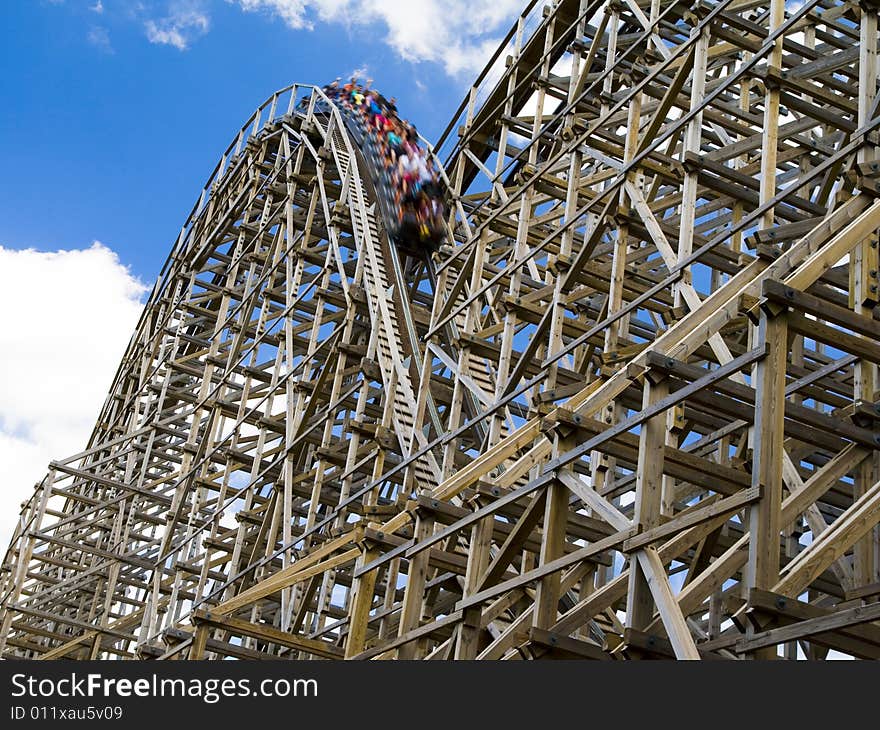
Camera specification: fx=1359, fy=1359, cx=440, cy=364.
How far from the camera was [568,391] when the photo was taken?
11.8 meters

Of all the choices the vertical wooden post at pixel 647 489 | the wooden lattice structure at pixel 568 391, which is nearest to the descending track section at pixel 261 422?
the wooden lattice structure at pixel 568 391

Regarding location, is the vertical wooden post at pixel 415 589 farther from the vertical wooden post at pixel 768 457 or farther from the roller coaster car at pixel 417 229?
the roller coaster car at pixel 417 229

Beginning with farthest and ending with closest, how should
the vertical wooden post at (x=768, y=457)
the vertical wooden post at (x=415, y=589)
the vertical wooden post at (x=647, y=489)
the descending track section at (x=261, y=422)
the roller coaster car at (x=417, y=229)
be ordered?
the roller coaster car at (x=417, y=229) → the descending track section at (x=261, y=422) → the vertical wooden post at (x=415, y=589) → the vertical wooden post at (x=647, y=489) → the vertical wooden post at (x=768, y=457)

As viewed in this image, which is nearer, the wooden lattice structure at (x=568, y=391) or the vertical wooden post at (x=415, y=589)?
the wooden lattice structure at (x=568, y=391)

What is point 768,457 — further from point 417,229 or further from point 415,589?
point 417,229

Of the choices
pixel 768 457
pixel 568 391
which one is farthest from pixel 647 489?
pixel 568 391

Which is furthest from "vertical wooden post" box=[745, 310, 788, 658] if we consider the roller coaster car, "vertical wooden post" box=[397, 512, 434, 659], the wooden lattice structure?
the roller coaster car

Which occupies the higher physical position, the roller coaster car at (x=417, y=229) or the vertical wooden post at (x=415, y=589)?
the roller coaster car at (x=417, y=229)

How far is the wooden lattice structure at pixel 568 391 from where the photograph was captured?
8203 millimetres

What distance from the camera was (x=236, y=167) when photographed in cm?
2688

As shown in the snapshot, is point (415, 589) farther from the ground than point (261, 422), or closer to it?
closer to it

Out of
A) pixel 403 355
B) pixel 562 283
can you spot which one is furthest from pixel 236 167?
pixel 562 283

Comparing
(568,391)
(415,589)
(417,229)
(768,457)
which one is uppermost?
(417,229)

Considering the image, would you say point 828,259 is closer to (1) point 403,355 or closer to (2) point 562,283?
(2) point 562,283
